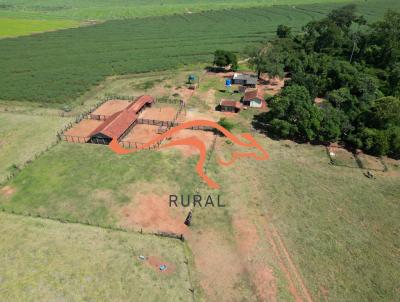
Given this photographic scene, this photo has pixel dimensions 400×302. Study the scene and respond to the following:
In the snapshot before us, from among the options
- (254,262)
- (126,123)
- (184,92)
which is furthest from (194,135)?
(254,262)

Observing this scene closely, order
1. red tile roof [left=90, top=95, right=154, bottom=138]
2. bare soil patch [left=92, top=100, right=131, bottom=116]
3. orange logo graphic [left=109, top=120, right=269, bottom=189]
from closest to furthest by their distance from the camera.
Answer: orange logo graphic [left=109, top=120, right=269, bottom=189] < red tile roof [left=90, top=95, right=154, bottom=138] < bare soil patch [left=92, top=100, right=131, bottom=116]

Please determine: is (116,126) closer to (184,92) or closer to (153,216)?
(153,216)

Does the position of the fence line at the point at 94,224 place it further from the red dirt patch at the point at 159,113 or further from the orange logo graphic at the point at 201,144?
the red dirt patch at the point at 159,113

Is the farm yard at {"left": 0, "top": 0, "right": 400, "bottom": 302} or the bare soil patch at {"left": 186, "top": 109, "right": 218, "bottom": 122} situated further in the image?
the bare soil patch at {"left": 186, "top": 109, "right": 218, "bottom": 122}

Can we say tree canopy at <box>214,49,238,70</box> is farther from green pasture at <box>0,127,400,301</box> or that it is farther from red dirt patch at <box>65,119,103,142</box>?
green pasture at <box>0,127,400,301</box>

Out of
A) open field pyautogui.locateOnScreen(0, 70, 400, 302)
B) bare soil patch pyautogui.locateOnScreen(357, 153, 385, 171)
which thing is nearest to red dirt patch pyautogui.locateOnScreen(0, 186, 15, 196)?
open field pyautogui.locateOnScreen(0, 70, 400, 302)

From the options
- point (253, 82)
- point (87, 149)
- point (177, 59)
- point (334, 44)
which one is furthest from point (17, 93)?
point (334, 44)
